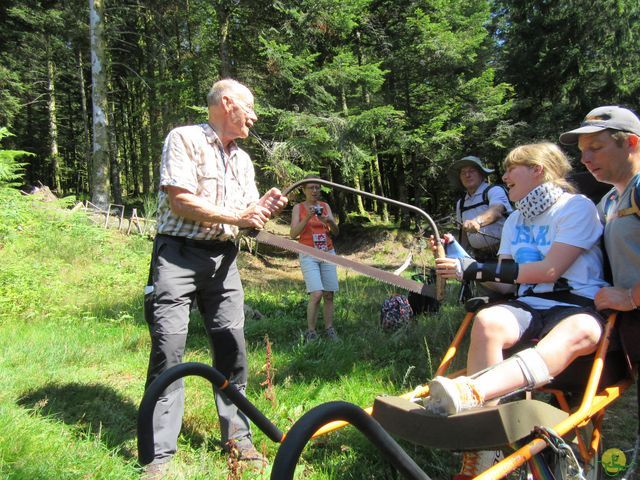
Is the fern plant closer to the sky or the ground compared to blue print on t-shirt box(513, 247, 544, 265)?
closer to the sky

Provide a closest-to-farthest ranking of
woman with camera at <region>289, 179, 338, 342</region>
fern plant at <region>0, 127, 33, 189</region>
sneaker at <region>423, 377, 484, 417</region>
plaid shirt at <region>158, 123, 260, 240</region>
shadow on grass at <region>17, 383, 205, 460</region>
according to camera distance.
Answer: sneaker at <region>423, 377, 484, 417</region> → plaid shirt at <region>158, 123, 260, 240</region> → shadow on grass at <region>17, 383, 205, 460</region> → woman with camera at <region>289, 179, 338, 342</region> → fern plant at <region>0, 127, 33, 189</region>

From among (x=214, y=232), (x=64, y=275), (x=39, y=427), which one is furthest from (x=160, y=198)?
(x=64, y=275)

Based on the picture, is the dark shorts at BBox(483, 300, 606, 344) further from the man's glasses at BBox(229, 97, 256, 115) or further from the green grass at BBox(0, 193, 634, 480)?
the man's glasses at BBox(229, 97, 256, 115)

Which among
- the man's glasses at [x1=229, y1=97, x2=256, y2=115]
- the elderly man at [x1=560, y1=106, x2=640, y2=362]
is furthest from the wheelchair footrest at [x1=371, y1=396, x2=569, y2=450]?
the man's glasses at [x1=229, y1=97, x2=256, y2=115]

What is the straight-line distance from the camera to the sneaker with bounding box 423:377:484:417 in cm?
190

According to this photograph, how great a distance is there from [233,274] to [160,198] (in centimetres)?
71

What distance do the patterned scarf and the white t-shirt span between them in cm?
3

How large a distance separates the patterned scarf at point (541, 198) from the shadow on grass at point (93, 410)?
8.58 ft

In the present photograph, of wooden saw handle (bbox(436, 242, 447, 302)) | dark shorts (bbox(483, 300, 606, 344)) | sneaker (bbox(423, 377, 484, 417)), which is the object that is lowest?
sneaker (bbox(423, 377, 484, 417))

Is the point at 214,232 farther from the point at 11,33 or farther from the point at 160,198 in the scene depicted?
the point at 11,33

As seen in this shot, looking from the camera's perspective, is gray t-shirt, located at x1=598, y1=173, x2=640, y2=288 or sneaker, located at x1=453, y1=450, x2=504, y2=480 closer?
sneaker, located at x1=453, y1=450, x2=504, y2=480

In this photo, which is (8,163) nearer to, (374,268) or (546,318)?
(374,268)

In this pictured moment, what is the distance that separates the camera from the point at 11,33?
17.9 m

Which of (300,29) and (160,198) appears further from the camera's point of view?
(300,29)
